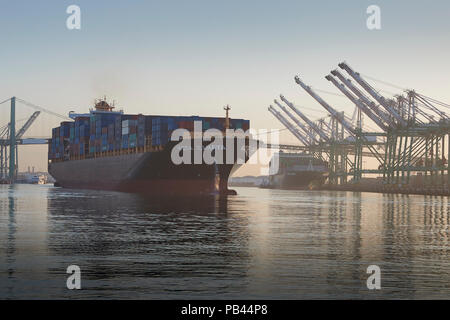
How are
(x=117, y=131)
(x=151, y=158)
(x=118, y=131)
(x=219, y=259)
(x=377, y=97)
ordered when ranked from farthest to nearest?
1. (x=377, y=97)
2. (x=117, y=131)
3. (x=118, y=131)
4. (x=151, y=158)
5. (x=219, y=259)

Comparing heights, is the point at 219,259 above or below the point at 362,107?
below

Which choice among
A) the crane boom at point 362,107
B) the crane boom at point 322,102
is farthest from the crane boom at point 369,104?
the crane boom at point 322,102

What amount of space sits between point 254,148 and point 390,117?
5398 centimetres

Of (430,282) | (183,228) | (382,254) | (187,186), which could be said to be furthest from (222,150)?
(430,282)

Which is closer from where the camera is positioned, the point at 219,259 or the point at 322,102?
the point at 219,259

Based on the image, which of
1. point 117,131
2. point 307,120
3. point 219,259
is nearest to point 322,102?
point 307,120

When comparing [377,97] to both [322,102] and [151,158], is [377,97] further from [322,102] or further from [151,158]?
[151,158]

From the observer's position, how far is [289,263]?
2084 centimetres

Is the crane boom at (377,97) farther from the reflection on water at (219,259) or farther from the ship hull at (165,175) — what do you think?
the reflection on water at (219,259)

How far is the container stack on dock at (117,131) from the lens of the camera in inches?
3529

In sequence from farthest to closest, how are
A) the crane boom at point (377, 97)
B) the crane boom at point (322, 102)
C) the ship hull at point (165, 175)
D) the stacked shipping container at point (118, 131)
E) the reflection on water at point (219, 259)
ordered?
the crane boom at point (322, 102), the crane boom at point (377, 97), the stacked shipping container at point (118, 131), the ship hull at point (165, 175), the reflection on water at point (219, 259)

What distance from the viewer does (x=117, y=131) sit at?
10219 centimetres
